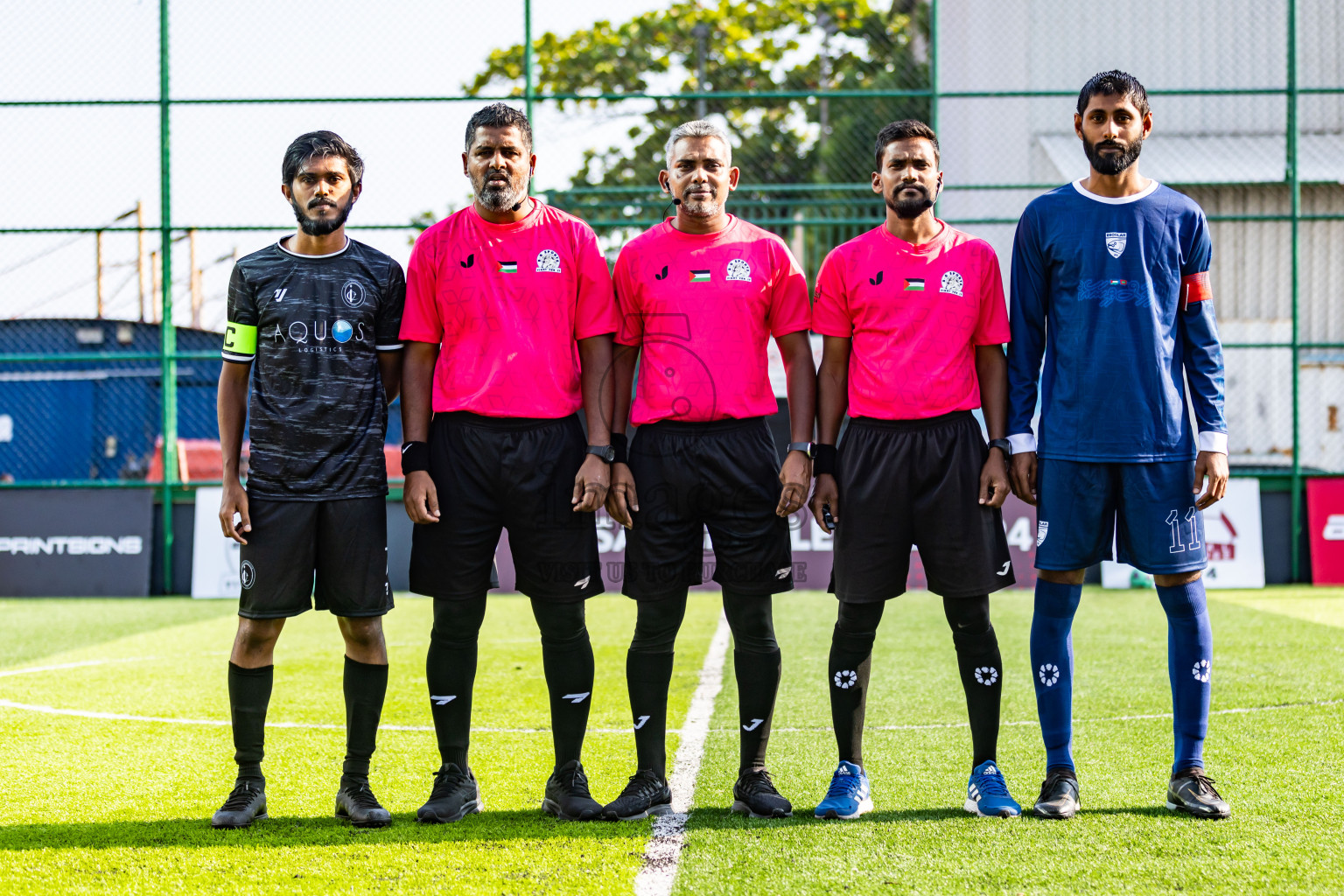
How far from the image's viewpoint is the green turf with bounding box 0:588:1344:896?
2.96m

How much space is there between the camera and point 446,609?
143 inches

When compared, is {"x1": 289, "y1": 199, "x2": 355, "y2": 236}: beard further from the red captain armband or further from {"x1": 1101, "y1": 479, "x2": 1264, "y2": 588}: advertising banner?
{"x1": 1101, "y1": 479, "x2": 1264, "y2": 588}: advertising banner

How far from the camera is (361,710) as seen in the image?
361cm

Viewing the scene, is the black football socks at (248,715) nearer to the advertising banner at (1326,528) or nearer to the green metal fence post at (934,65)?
the green metal fence post at (934,65)

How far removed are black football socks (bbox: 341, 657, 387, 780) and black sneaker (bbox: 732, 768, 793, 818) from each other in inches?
42.5

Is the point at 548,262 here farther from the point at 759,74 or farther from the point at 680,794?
the point at 759,74

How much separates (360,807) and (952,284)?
227cm

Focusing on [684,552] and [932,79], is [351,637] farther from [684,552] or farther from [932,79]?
[932,79]

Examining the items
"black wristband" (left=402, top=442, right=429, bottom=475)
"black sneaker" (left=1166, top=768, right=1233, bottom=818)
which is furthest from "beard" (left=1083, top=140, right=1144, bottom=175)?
"black wristband" (left=402, top=442, right=429, bottom=475)

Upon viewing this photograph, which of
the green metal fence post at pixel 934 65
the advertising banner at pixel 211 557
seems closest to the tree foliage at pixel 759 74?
the green metal fence post at pixel 934 65

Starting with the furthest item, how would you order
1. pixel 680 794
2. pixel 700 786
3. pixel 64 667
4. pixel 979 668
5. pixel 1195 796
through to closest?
pixel 64 667 < pixel 700 786 < pixel 680 794 < pixel 979 668 < pixel 1195 796

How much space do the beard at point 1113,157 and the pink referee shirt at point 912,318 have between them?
394 millimetres

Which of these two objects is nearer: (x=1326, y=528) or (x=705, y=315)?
(x=705, y=315)

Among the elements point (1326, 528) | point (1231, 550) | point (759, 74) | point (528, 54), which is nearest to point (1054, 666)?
point (1231, 550)
